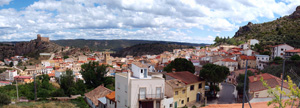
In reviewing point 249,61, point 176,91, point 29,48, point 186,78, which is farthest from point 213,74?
point 29,48

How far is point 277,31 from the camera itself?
76.0 meters

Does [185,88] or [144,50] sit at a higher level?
[144,50]

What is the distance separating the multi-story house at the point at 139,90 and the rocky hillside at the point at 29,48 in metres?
121

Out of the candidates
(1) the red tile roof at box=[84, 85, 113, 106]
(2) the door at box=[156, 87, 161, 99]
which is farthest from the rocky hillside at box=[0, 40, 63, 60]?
(2) the door at box=[156, 87, 161, 99]

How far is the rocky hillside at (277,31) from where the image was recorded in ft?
193

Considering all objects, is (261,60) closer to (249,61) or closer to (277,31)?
(249,61)

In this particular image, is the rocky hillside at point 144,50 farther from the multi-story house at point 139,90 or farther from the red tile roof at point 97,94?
the multi-story house at point 139,90

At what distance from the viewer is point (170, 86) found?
2155 centimetres

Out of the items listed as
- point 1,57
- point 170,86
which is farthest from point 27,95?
point 1,57

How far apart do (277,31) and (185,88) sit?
234ft

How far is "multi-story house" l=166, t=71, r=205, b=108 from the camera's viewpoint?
2186cm

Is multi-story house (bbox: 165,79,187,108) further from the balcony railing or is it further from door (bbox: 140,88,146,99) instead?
door (bbox: 140,88,146,99)

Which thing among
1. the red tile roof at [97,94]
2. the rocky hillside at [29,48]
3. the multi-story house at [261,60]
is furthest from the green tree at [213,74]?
the rocky hillside at [29,48]

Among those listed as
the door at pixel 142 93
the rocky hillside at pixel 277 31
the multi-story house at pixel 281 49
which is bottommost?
the door at pixel 142 93
